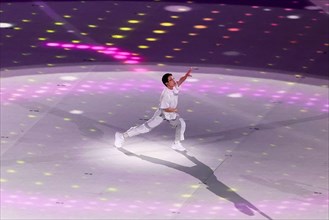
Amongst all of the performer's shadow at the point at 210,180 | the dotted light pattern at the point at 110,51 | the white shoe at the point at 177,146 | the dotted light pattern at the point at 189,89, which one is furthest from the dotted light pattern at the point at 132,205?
the dotted light pattern at the point at 110,51

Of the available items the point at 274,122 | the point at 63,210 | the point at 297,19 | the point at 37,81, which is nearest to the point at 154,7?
the point at 297,19

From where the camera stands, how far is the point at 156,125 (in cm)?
1636

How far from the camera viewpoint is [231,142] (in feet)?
56.2

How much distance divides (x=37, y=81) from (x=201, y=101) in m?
2.13

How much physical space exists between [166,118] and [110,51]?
4546mm

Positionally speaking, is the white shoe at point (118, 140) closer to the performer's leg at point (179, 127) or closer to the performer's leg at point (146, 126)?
the performer's leg at point (146, 126)

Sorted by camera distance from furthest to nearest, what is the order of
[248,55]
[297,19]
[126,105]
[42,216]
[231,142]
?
[297,19], [248,55], [126,105], [231,142], [42,216]

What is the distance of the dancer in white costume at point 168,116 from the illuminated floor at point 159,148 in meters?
0.18

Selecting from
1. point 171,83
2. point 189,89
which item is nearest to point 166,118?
point 171,83

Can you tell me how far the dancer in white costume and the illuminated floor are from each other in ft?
0.58

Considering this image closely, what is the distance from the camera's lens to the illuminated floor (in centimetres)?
1516

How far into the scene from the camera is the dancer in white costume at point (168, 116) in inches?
628

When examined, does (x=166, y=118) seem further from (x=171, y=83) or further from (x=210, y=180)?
(x=210, y=180)

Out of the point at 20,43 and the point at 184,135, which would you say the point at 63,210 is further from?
the point at 20,43
